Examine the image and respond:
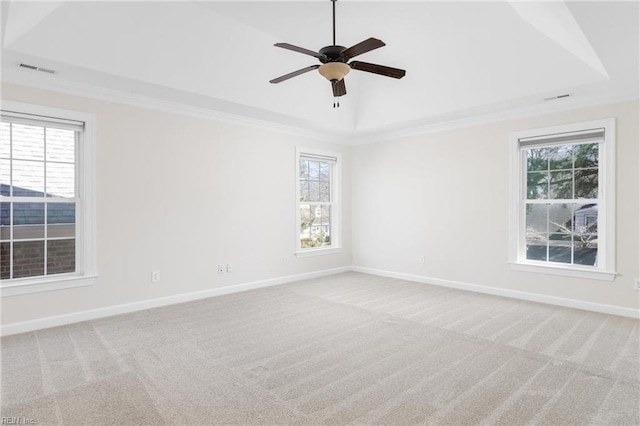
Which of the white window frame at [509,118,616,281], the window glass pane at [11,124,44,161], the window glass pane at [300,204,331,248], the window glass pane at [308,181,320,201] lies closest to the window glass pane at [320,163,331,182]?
the window glass pane at [308,181,320,201]

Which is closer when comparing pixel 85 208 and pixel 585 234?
pixel 85 208

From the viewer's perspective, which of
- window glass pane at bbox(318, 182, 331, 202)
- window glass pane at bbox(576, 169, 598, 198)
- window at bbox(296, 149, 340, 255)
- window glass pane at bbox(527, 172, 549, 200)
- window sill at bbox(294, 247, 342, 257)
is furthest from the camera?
window glass pane at bbox(318, 182, 331, 202)

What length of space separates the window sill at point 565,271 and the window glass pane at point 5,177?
19.0 ft

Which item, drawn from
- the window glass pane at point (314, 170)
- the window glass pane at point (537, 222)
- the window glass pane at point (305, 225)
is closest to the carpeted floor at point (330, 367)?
the window glass pane at point (537, 222)

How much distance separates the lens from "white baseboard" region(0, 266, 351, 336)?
3516mm

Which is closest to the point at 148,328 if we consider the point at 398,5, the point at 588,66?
the point at 398,5

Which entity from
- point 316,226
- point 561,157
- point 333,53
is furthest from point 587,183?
point 316,226

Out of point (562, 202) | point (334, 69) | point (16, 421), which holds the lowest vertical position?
point (16, 421)

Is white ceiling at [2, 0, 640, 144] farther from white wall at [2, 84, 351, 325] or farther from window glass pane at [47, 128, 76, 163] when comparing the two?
window glass pane at [47, 128, 76, 163]

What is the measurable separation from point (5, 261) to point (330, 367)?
130 inches

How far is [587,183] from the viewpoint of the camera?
4355 mm

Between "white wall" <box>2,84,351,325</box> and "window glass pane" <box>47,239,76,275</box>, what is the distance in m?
0.25

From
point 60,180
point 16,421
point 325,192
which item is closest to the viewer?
point 16,421

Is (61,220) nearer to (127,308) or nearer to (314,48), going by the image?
(127,308)
